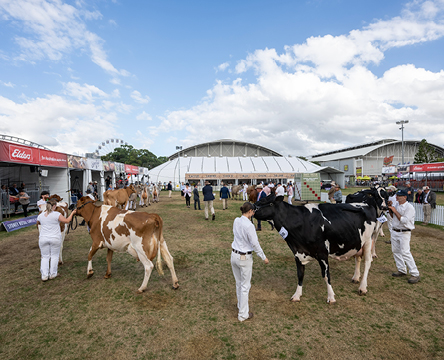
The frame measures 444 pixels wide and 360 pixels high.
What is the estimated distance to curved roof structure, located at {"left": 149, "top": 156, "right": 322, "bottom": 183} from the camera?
1683 inches

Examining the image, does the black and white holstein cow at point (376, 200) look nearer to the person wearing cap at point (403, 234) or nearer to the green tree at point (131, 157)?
the person wearing cap at point (403, 234)

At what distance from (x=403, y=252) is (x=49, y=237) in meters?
7.94

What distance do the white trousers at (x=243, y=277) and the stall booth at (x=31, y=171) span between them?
1362 centimetres

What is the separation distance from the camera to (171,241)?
8.50 m

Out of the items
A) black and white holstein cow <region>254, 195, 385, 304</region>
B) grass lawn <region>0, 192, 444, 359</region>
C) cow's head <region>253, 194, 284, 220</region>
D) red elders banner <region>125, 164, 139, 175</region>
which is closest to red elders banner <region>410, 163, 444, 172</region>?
grass lawn <region>0, 192, 444, 359</region>

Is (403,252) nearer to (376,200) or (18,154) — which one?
(376,200)

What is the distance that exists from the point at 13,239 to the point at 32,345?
7714mm

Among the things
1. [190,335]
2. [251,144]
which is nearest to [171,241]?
[190,335]

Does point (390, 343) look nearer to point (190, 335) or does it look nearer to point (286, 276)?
point (286, 276)

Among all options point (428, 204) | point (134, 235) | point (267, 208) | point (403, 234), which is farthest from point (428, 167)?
point (134, 235)

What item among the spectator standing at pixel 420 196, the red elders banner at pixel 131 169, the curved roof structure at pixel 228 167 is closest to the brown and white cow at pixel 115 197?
the spectator standing at pixel 420 196

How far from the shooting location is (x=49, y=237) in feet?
17.2

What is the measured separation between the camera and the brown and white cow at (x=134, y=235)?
4777mm

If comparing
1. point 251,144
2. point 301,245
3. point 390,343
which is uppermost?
point 251,144
